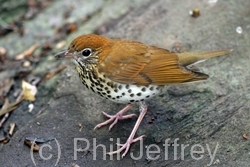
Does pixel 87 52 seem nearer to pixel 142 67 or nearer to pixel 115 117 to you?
pixel 142 67

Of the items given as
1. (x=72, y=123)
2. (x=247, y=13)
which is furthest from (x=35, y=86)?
(x=247, y=13)

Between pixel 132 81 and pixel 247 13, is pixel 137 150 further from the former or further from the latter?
pixel 247 13

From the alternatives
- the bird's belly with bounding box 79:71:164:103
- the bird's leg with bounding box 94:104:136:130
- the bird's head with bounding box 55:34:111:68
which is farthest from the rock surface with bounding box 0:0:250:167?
the bird's head with bounding box 55:34:111:68

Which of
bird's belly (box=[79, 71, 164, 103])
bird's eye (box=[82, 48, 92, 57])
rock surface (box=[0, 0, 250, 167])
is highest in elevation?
bird's eye (box=[82, 48, 92, 57])

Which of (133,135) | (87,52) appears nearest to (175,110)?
(133,135)

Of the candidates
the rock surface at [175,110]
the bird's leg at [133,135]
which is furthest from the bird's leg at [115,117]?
the bird's leg at [133,135]

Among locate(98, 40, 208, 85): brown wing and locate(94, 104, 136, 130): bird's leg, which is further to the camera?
locate(94, 104, 136, 130): bird's leg

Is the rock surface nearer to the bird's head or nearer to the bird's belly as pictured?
the bird's belly
